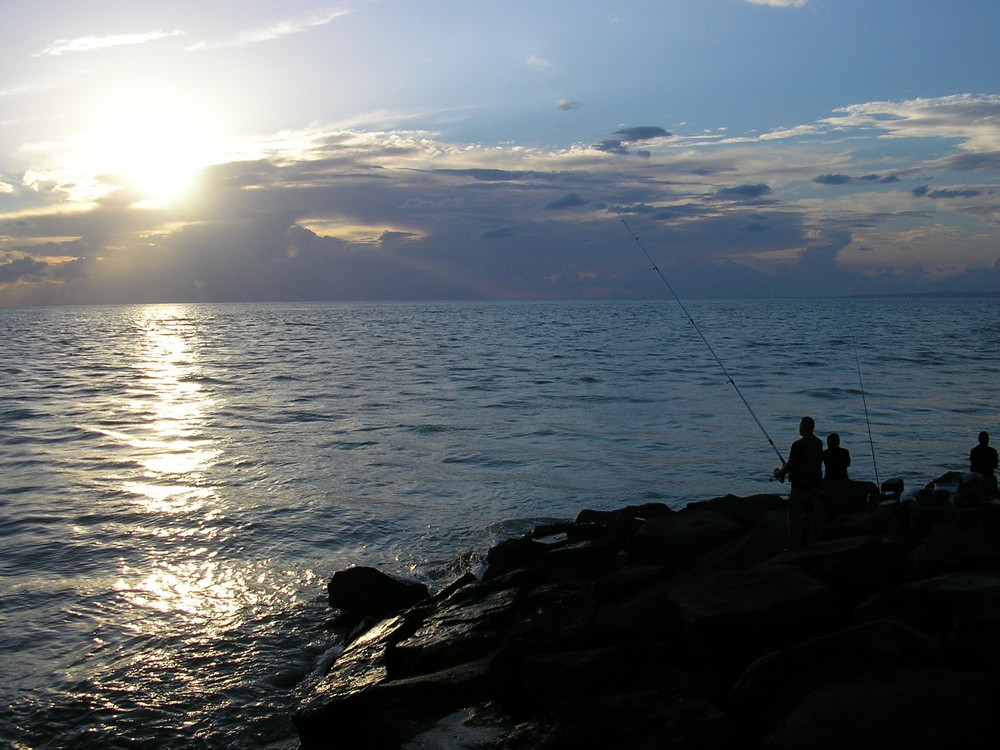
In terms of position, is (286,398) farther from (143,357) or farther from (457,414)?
(143,357)

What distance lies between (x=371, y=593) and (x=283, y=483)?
22.5ft

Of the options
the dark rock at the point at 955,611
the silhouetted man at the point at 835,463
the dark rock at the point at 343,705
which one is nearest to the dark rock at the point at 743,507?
the silhouetted man at the point at 835,463

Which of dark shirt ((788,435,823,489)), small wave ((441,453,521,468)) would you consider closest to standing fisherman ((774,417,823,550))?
dark shirt ((788,435,823,489))

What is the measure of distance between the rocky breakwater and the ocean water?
4.73 ft

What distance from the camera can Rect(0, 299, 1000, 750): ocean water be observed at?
24.6 ft

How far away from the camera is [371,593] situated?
8.70 metres

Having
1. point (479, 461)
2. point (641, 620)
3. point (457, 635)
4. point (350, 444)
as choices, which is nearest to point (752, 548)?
point (641, 620)

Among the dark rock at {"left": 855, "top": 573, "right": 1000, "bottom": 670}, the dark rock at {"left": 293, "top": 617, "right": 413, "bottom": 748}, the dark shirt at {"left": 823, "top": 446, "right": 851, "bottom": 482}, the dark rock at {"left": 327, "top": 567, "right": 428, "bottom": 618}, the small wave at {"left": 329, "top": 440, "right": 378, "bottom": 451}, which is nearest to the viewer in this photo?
the dark rock at {"left": 855, "top": 573, "right": 1000, "bottom": 670}

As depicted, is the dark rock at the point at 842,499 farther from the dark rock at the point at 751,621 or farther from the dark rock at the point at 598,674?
the dark rock at the point at 598,674

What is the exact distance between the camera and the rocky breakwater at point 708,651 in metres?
4.44

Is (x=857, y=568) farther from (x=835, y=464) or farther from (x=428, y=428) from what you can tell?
(x=428, y=428)

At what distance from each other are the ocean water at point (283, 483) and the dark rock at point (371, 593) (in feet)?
1.28

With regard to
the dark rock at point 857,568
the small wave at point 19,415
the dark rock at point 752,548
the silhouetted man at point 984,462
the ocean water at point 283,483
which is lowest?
the ocean water at point 283,483

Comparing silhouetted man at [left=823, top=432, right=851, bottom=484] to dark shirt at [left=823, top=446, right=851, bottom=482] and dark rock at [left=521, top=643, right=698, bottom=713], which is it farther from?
dark rock at [left=521, top=643, right=698, bottom=713]
